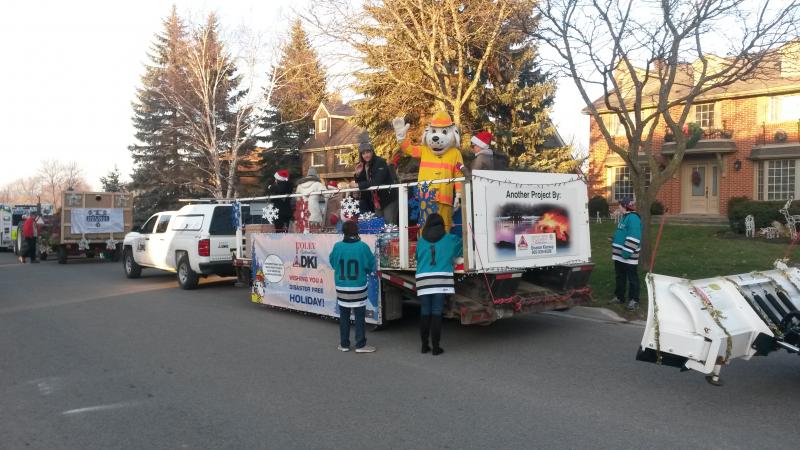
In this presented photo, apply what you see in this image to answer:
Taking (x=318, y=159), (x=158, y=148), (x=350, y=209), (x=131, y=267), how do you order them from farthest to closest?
(x=318, y=159), (x=158, y=148), (x=131, y=267), (x=350, y=209)

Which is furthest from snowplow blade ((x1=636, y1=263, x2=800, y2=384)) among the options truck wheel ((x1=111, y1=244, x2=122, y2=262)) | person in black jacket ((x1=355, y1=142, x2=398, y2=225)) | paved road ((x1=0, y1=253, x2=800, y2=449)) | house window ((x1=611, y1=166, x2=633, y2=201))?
house window ((x1=611, y1=166, x2=633, y2=201))

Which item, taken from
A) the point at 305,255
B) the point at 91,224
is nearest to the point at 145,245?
the point at 91,224

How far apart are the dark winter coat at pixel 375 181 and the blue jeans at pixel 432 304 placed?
231cm

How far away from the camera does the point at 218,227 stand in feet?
43.5

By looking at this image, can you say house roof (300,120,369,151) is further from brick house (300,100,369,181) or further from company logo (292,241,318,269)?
company logo (292,241,318,269)

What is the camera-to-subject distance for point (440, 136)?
834cm

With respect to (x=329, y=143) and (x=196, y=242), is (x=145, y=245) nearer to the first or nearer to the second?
(x=196, y=242)

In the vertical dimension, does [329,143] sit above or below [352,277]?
above

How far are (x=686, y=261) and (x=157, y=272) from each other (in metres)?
14.2

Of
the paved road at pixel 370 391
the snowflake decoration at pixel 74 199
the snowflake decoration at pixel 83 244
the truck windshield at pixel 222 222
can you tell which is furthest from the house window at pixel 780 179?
the snowflake decoration at pixel 74 199

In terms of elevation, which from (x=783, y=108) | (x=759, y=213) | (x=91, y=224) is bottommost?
(x=91, y=224)

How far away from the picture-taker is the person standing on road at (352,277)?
7.47m

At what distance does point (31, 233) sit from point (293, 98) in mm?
11723

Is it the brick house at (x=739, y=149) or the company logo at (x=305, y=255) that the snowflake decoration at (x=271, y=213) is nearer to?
the company logo at (x=305, y=255)
